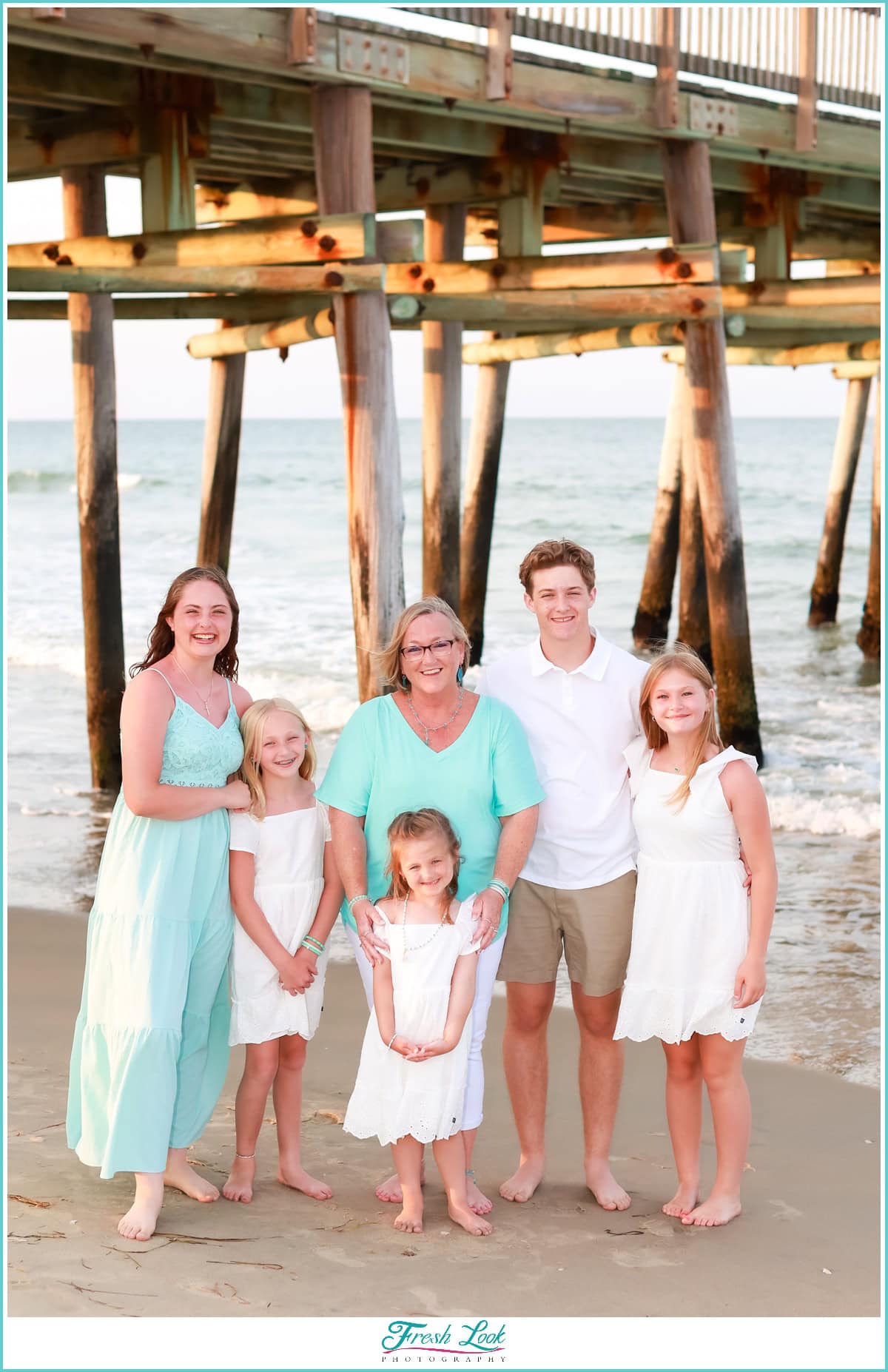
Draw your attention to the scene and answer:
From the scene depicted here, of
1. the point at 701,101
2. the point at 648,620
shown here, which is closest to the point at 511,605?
the point at 648,620

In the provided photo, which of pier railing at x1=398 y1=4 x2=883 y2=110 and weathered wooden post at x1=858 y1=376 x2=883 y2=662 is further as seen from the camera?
weathered wooden post at x1=858 y1=376 x2=883 y2=662

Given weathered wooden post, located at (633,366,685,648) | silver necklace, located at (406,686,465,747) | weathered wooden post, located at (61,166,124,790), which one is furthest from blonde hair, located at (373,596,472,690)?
weathered wooden post, located at (633,366,685,648)

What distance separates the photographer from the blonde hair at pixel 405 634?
3.94 metres

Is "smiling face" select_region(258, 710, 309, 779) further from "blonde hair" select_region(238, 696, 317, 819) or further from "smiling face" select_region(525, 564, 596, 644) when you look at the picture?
"smiling face" select_region(525, 564, 596, 644)

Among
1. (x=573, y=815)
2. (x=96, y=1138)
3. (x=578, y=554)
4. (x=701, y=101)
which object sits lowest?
(x=96, y=1138)

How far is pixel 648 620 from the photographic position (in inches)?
630

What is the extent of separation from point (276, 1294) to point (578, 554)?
77.2 inches

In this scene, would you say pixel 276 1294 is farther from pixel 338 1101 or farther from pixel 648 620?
pixel 648 620

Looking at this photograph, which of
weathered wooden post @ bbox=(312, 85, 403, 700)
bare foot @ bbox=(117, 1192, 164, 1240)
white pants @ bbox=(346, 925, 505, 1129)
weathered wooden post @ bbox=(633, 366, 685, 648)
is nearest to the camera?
bare foot @ bbox=(117, 1192, 164, 1240)

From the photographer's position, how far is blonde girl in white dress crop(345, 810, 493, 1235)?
151 inches

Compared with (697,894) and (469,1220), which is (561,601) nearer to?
(697,894)

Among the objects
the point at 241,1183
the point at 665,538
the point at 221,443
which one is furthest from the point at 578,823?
the point at 665,538

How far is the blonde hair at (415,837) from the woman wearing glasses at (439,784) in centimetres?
6

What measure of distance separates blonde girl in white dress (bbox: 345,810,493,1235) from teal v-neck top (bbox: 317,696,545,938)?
8 cm
